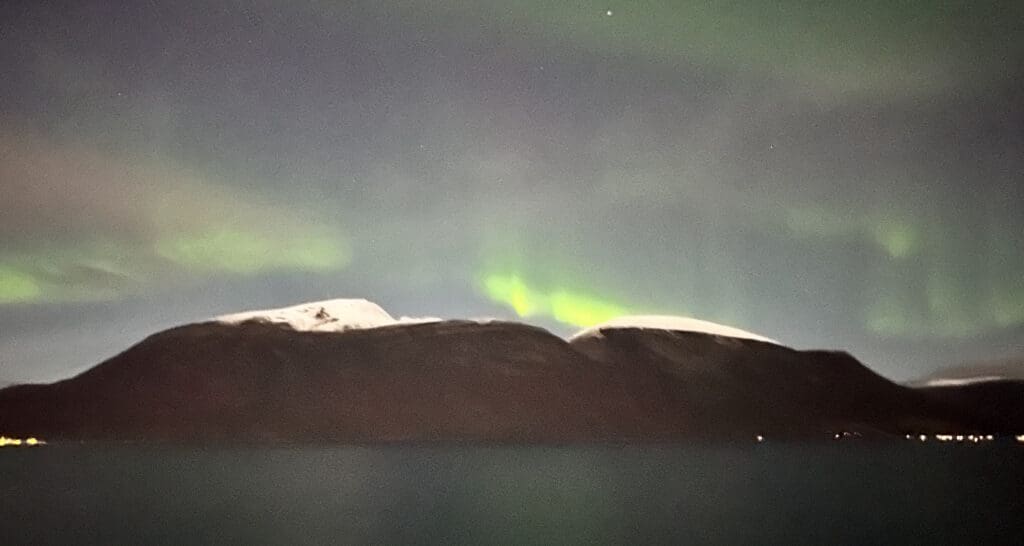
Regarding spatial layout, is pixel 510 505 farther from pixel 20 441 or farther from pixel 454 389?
pixel 454 389

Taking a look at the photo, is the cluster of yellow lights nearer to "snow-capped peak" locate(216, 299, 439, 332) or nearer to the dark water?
"snow-capped peak" locate(216, 299, 439, 332)

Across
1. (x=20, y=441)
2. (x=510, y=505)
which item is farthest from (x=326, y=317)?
(x=510, y=505)

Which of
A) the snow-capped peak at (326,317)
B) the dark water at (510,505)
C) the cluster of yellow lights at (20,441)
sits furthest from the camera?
the snow-capped peak at (326,317)

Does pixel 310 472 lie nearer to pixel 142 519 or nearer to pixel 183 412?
pixel 142 519

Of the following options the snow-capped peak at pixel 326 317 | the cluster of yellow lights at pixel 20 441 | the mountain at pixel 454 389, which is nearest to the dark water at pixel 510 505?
the cluster of yellow lights at pixel 20 441

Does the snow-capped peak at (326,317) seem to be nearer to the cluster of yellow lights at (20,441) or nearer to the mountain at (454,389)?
the mountain at (454,389)

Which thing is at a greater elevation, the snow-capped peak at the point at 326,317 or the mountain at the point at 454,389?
the snow-capped peak at the point at 326,317

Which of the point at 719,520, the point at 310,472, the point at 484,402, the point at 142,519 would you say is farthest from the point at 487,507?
the point at 484,402
